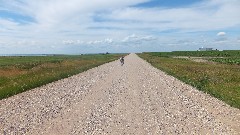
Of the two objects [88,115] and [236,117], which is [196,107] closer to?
[236,117]

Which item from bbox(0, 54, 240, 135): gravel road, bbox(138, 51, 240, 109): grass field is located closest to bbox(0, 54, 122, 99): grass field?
bbox(0, 54, 240, 135): gravel road

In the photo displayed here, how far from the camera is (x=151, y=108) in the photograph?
59.1ft

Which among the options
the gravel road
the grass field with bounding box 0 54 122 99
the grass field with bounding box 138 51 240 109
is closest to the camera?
the gravel road

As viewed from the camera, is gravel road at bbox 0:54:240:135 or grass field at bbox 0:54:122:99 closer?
gravel road at bbox 0:54:240:135

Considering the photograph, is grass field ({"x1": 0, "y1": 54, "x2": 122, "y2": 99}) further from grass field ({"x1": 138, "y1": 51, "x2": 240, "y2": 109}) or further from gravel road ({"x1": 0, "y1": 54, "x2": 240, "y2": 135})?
grass field ({"x1": 138, "y1": 51, "x2": 240, "y2": 109})

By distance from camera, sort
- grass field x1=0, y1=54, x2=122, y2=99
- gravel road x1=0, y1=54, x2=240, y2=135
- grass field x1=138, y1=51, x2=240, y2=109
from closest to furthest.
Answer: gravel road x1=0, y1=54, x2=240, y2=135
grass field x1=138, y1=51, x2=240, y2=109
grass field x1=0, y1=54, x2=122, y2=99

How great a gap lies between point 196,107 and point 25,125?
32.3ft

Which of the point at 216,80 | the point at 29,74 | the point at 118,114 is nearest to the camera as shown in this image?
the point at 118,114

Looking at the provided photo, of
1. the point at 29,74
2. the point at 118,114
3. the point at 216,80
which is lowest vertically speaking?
the point at 29,74

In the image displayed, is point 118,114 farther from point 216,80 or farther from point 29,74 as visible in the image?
point 29,74

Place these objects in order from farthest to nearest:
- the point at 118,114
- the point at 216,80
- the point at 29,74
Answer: the point at 29,74, the point at 216,80, the point at 118,114

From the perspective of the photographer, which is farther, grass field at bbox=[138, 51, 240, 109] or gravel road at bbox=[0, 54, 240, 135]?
grass field at bbox=[138, 51, 240, 109]

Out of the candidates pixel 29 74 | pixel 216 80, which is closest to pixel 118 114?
pixel 216 80

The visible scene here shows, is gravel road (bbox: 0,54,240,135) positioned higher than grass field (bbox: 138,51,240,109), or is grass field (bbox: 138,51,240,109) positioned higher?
gravel road (bbox: 0,54,240,135)
